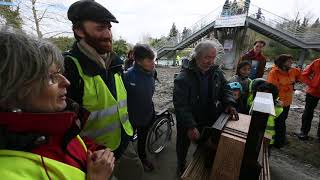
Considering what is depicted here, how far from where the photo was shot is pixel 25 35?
98 centimetres

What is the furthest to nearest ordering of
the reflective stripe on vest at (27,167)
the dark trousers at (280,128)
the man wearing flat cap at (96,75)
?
the dark trousers at (280,128), the man wearing flat cap at (96,75), the reflective stripe on vest at (27,167)

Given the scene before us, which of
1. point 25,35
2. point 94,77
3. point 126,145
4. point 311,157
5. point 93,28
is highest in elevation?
point 93,28

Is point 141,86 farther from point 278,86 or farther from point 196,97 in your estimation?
point 278,86

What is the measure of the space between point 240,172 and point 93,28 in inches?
60.6

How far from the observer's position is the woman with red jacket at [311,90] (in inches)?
177

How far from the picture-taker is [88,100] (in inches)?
62.7

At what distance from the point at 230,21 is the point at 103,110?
68.5 feet

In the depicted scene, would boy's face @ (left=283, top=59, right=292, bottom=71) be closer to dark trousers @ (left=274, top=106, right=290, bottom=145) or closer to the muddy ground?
dark trousers @ (left=274, top=106, right=290, bottom=145)

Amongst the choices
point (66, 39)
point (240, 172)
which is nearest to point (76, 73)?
point (240, 172)

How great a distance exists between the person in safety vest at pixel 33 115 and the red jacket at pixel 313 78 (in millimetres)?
4845

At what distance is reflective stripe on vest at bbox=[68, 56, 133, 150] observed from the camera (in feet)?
5.24

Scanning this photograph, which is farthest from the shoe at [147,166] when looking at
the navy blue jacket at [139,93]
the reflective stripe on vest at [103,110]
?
the reflective stripe on vest at [103,110]

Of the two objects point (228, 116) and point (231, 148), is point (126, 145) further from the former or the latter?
point (228, 116)

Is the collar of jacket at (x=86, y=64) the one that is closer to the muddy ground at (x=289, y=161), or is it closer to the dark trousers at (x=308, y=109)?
the muddy ground at (x=289, y=161)
